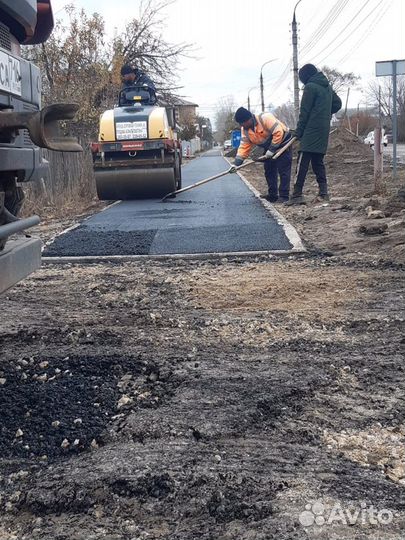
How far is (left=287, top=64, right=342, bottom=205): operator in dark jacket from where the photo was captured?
10758mm

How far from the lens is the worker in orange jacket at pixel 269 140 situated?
36.8 feet

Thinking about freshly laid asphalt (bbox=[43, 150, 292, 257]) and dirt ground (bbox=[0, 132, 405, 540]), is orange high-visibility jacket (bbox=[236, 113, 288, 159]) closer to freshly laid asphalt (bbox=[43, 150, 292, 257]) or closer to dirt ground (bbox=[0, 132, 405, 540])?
freshly laid asphalt (bbox=[43, 150, 292, 257])

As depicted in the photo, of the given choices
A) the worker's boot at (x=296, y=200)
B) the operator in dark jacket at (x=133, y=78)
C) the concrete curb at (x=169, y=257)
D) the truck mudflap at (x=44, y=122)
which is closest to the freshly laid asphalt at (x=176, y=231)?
the concrete curb at (x=169, y=257)

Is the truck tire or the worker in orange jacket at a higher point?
the worker in orange jacket

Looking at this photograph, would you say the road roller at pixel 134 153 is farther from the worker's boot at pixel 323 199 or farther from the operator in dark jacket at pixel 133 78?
the worker's boot at pixel 323 199

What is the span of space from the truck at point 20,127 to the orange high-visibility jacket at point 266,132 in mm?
7750

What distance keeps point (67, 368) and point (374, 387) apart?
166 cm

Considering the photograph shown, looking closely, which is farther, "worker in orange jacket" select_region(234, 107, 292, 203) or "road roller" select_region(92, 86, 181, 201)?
"road roller" select_region(92, 86, 181, 201)

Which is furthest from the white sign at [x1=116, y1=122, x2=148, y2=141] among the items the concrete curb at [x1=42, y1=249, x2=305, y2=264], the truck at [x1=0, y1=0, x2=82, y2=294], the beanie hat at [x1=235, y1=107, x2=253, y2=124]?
the truck at [x1=0, y1=0, x2=82, y2=294]

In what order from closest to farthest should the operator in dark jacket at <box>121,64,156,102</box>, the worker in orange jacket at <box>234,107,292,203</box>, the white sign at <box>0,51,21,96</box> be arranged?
the white sign at <box>0,51,21,96</box>, the worker in orange jacket at <box>234,107,292,203</box>, the operator in dark jacket at <box>121,64,156,102</box>

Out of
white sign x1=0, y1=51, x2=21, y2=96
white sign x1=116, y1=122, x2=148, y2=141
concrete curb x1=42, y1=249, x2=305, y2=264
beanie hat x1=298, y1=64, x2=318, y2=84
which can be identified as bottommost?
concrete curb x1=42, y1=249, x2=305, y2=264

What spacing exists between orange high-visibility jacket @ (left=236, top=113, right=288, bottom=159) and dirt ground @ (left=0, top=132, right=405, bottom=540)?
5972mm

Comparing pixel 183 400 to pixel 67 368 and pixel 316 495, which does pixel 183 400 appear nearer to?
pixel 67 368

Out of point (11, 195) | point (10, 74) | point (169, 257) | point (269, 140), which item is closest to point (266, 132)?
point (269, 140)
